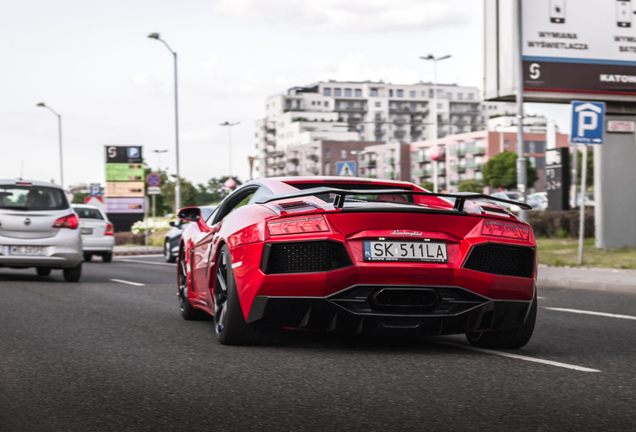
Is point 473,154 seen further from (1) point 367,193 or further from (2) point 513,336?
(1) point 367,193

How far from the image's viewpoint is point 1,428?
3.88 meters

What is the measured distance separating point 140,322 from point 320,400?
3915 millimetres

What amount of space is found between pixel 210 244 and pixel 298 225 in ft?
5.30

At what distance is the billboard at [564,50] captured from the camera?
19.6 m

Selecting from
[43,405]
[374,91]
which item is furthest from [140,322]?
[374,91]

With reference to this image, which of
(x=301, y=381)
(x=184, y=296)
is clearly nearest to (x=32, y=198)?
(x=184, y=296)

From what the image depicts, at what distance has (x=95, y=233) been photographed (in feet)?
79.6

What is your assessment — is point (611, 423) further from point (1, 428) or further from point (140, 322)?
point (140, 322)

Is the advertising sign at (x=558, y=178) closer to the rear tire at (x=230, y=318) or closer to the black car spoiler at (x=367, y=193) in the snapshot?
the rear tire at (x=230, y=318)

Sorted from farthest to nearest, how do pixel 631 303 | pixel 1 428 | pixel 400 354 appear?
pixel 631 303 < pixel 400 354 < pixel 1 428

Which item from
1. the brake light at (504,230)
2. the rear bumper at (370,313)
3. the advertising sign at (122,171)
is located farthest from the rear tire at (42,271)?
the advertising sign at (122,171)

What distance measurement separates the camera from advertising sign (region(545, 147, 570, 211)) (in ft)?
94.8

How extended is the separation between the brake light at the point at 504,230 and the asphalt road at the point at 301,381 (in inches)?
32.1

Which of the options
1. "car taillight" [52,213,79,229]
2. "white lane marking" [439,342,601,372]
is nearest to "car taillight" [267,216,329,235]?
"white lane marking" [439,342,601,372]
